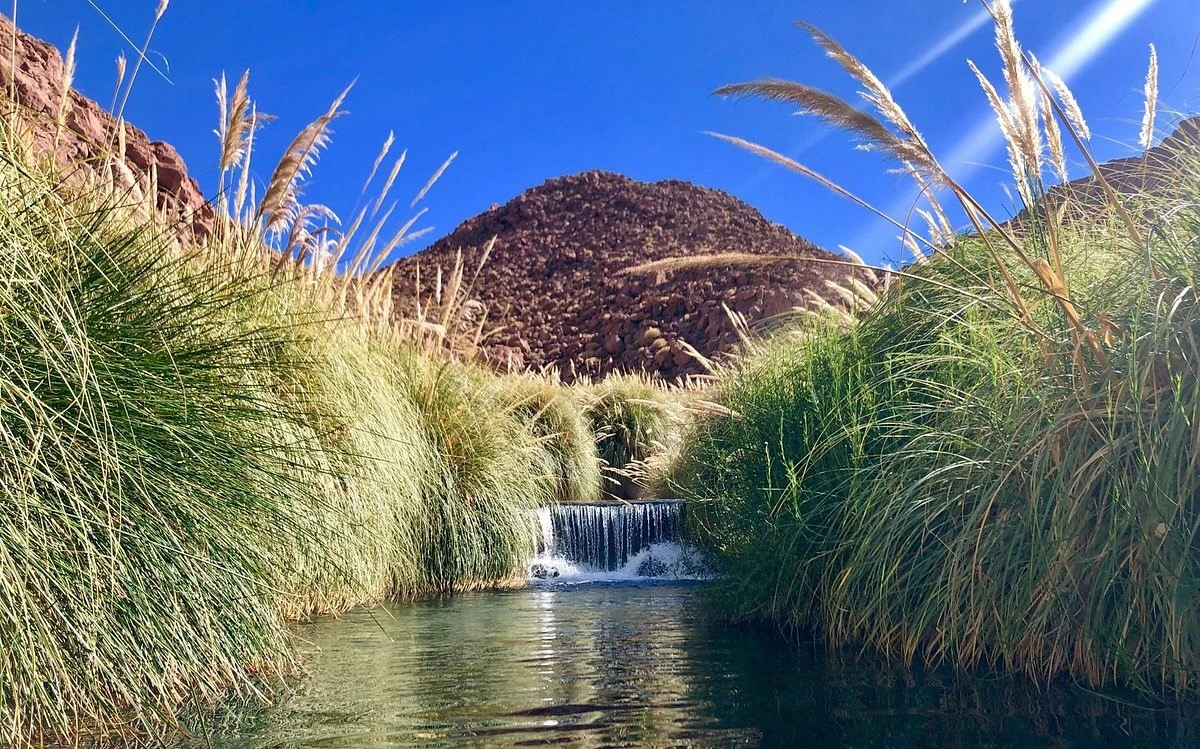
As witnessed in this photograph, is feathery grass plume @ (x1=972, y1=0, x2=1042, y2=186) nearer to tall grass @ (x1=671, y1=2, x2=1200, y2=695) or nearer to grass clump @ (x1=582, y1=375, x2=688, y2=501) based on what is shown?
tall grass @ (x1=671, y1=2, x2=1200, y2=695)

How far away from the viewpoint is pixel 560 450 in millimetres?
8836

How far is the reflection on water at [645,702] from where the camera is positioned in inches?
83.8

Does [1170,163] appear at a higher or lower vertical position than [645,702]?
higher

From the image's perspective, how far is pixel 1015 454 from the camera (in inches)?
99.6

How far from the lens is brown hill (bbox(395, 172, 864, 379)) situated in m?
29.1

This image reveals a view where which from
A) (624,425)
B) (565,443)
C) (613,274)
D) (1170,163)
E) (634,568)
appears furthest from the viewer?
(613,274)

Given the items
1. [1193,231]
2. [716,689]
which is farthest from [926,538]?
[1193,231]

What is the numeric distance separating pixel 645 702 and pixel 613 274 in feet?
83.5

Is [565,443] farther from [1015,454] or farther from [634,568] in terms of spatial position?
[1015,454]

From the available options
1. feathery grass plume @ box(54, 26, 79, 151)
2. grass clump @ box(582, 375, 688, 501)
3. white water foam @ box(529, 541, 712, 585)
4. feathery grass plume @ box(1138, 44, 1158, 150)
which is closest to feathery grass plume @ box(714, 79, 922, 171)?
feathery grass plume @ box(1138, 44, 1158, 150)

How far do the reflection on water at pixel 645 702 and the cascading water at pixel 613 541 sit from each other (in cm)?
369

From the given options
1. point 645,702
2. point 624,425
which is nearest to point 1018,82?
point 645,702

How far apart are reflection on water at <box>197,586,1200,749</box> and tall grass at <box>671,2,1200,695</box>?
0.19 m

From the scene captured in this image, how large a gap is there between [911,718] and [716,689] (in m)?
0.57
